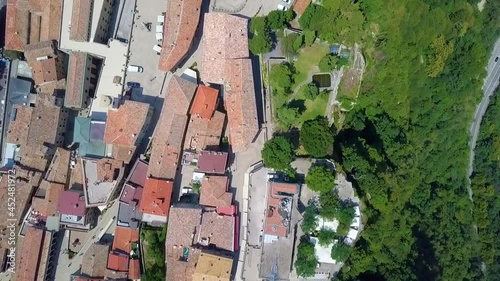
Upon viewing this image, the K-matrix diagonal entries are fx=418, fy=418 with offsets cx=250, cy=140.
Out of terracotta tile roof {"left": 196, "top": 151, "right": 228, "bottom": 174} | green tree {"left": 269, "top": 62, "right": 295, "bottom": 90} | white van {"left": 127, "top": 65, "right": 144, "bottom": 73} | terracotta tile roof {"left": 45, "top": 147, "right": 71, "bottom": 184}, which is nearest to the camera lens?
green tree {"left": 269, "top": 62, "right": 295, "bottom": 90}

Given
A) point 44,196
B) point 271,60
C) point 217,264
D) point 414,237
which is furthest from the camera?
point 414,237

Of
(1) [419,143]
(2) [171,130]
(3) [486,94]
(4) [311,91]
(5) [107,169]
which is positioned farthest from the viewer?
(3) [486,94]

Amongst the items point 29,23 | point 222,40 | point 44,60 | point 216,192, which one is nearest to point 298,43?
point 222,40

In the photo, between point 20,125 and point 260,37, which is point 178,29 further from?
point 20,125

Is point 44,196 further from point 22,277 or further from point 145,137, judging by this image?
point 145,137

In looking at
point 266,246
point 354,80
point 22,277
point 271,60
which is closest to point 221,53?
point 271,60

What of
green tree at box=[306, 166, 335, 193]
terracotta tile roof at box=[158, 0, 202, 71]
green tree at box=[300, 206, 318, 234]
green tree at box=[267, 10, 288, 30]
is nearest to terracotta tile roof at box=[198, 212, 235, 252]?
green tree at box=[300, 206, 318, 234]

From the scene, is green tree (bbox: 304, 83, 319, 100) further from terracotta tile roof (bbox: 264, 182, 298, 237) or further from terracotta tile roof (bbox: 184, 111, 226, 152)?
terracotta tile roof (bbox: 264, 182, 298, 237)
